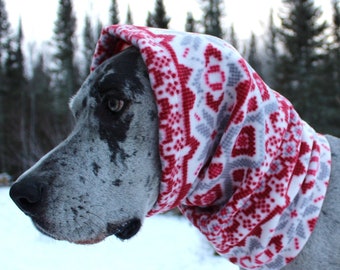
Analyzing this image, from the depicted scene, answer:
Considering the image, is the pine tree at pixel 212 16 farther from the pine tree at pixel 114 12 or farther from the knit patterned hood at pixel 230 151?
the knit patterned hood at pixel 230 151

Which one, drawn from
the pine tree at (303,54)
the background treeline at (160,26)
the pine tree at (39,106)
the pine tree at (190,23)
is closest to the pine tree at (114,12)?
the background treeline at (160,26)

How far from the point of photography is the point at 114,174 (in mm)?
1734

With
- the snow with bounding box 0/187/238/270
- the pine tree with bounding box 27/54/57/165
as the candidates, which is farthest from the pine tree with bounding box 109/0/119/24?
the snow with bounding box 0/187/238/270

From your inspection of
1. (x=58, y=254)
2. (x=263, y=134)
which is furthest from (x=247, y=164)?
(x=58, y=254)

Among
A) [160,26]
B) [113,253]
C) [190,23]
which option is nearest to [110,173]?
[113,253]

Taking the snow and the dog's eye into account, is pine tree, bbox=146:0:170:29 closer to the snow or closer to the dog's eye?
the snow

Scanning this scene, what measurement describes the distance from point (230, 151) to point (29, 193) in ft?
3.02

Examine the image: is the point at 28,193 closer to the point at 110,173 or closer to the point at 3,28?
the point at 110,173

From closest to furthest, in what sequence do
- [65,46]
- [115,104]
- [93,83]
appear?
[115,104], [93,83], [65,46]

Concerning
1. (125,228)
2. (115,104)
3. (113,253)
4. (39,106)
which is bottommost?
(39,106)

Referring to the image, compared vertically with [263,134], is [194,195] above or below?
below

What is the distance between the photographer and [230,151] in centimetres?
183

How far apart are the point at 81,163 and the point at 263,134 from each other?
0.85 meters

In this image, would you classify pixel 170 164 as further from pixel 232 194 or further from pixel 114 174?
pixel 232 194
